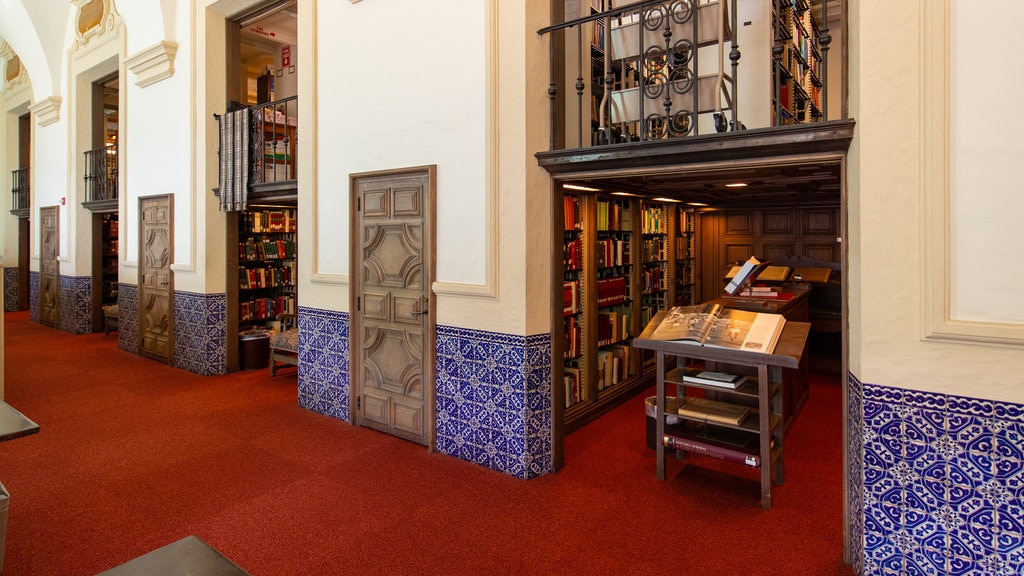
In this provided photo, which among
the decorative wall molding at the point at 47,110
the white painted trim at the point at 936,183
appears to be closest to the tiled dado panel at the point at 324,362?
the white painted trim at the point at 936,183

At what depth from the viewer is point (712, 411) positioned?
3760 millimetres

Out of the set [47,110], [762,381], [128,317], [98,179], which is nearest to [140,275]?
[128,317]

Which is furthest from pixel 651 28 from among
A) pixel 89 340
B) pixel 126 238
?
pixel 89 340

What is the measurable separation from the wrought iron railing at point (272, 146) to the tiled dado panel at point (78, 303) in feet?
16.3

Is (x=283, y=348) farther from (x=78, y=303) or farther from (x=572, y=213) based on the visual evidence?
(x=78, y=303)

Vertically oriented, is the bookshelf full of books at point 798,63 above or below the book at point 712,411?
above

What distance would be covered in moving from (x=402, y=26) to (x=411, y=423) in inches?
120

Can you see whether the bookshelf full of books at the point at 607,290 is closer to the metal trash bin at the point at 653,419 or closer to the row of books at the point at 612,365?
the row of books at the point at 612,365

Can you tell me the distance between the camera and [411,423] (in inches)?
181

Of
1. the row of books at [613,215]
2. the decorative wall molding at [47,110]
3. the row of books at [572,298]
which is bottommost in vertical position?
the row of books at [572,298]

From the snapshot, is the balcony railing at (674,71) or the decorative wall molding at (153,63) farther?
the decorative wall molding at (153,63)

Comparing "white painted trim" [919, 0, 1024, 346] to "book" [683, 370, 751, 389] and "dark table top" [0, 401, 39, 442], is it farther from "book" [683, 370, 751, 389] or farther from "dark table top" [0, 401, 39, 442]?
"dark table top" [0, 401, 39, 442]

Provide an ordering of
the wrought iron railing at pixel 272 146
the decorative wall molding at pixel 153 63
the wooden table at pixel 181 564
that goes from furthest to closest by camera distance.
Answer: the decorative wall molding at pixel 153 63 < the wrought iron railing at pixel 272 146 < the wooden table at pixel 181 564

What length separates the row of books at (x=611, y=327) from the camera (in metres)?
5.26
